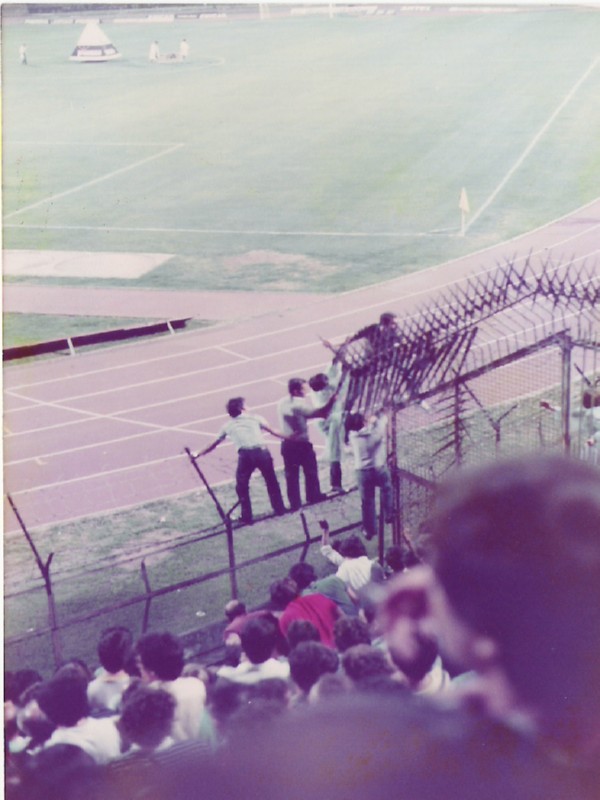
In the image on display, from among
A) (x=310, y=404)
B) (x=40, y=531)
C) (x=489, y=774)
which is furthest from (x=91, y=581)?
(x=489, y=774)

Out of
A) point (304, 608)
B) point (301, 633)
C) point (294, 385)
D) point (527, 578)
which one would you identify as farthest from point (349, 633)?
point (527, 578)

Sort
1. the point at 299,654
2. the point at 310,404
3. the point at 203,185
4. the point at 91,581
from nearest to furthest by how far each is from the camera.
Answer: the point at 299,654 → the point at 91,581 → the point at 310,404 → the point at 203,185

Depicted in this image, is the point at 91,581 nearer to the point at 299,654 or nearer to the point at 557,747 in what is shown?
the point at 299,654

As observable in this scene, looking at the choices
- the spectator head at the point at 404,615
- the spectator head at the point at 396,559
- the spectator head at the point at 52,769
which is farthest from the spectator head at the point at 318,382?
the spectator head at the point at 404,615

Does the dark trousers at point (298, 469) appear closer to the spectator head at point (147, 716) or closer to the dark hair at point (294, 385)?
the dark hair at point (294, 385)

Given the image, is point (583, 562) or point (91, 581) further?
point (91, 581)

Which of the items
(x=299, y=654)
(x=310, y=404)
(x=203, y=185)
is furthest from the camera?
(x=203, y=185)
